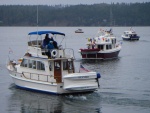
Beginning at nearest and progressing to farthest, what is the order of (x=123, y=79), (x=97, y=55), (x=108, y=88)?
(x=108, y=88) → (x=123, y=79) → (x=97, y=55)

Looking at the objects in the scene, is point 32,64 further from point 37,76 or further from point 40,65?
point 37,76

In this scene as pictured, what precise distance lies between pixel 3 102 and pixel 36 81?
10.2 ft

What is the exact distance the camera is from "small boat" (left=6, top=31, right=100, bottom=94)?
31.5 meters

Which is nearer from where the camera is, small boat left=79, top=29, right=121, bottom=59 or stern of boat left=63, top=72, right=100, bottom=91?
stern of boat left=63, top=72, right=100, bottom=91

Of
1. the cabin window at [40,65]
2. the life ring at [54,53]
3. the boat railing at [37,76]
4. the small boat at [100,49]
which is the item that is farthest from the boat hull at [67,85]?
the small boat at [100,49]

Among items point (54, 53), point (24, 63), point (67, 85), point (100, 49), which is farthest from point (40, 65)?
point (100, 49)

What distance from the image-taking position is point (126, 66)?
2217 inches

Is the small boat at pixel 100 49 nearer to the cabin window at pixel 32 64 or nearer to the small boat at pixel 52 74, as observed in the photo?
the small boat at pixel 52 74

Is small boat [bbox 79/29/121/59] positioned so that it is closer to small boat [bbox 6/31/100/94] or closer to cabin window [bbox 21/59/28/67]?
small boat [bbox 6/31/100/94]

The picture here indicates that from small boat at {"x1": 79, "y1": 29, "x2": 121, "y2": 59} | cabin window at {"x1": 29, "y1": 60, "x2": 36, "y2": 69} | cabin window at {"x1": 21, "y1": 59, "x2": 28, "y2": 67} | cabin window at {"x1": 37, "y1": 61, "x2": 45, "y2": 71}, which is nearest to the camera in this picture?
cabin window at {"x1": 37, "y1": 61, "x2": 45, "y2": 71}

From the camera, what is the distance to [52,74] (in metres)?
33.2

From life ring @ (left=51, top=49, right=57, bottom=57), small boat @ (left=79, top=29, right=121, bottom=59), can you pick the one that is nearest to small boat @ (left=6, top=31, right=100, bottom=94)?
life ring @ (left=51, top=49, right=57, bottom=57)

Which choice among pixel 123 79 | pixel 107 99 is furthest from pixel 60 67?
pixel 123 79

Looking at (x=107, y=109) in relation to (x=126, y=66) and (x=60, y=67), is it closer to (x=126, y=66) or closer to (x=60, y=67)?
(x=60, y=67)
